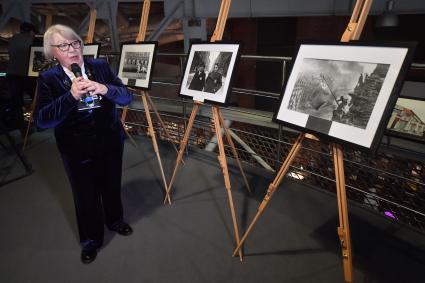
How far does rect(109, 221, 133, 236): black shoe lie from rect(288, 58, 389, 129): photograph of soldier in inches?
54.9

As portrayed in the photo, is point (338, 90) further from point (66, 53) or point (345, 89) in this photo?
point (66, 53)

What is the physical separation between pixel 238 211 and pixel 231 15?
4238 mm

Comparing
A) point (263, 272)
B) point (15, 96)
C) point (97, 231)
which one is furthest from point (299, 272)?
point (15, 96)

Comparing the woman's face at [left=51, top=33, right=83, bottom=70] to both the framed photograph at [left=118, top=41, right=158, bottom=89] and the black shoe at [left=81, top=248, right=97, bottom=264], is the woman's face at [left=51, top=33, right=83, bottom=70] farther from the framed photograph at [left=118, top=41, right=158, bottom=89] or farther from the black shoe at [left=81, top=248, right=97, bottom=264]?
the black shoe at [left=81, top=248, right=97, bottom=264]

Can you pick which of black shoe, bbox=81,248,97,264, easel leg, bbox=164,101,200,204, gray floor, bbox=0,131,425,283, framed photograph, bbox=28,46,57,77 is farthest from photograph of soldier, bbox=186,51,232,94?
framed photograph, bbox=28,46,57,77

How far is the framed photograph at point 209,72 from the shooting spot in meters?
1.75

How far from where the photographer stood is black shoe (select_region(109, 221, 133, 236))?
6.48 feet

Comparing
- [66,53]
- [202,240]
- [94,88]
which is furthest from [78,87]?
[202,240]

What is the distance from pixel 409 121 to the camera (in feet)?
5.83

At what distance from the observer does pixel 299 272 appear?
1609mm

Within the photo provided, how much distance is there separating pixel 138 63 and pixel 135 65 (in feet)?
0.13

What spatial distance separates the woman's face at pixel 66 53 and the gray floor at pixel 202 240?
3.92ft

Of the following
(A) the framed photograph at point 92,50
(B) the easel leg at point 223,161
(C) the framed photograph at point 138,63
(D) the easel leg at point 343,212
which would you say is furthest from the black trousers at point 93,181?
(A) the framed photograph at point 92,50

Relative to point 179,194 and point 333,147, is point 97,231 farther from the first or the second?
point 333,147
